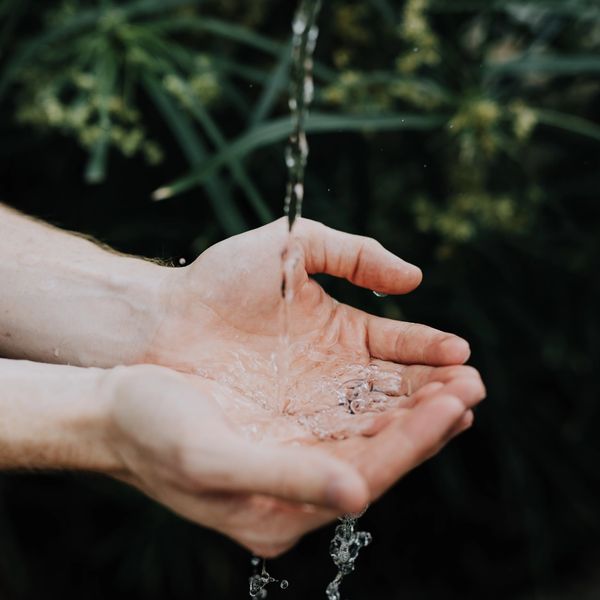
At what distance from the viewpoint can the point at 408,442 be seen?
729mm

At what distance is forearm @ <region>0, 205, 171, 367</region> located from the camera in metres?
1.11

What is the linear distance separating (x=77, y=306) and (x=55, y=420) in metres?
0.29

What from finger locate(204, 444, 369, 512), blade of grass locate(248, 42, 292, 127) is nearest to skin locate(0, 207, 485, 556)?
finger locate(204, 444, 369, 512)

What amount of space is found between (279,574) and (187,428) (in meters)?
1.17

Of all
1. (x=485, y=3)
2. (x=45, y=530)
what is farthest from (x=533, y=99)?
(x=45, y=530)

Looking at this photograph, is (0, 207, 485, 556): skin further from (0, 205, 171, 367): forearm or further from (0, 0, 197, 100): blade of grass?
(0, 0, 197, 100): blade of grass

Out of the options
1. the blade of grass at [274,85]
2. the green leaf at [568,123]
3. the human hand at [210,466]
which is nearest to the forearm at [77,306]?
the human hand at [210,466]

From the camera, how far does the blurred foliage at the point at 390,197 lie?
4.57 feet

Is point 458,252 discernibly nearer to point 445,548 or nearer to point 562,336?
point 562,336

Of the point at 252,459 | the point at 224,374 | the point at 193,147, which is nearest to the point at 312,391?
the point at 224,374

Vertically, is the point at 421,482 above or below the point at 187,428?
above

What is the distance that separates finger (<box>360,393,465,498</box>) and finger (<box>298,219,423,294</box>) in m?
0.26

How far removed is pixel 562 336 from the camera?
1.61 m

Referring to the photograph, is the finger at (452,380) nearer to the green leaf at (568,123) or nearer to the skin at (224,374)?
the skin at (224,374)
